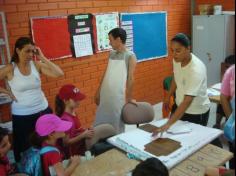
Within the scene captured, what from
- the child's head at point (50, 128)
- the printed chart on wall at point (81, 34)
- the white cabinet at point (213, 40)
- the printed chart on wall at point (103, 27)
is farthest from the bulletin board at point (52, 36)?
the white cabinet at point (213, 40)

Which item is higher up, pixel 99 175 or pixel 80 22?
pixel 80 22

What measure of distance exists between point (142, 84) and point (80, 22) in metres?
1.56

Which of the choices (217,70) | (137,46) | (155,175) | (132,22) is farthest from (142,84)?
(155,175)

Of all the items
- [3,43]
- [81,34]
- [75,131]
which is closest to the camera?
[75,131]

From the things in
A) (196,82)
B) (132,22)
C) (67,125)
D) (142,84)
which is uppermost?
(132,22)

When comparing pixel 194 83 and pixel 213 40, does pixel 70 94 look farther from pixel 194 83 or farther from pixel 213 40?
pixel 213 40

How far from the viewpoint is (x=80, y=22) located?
361 cm

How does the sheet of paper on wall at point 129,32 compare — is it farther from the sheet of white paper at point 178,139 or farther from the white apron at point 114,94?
the sheet of white paper at point 178,139

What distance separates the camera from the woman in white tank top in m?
2.41

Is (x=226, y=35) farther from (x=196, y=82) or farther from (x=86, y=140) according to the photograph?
(x=86, y=140)

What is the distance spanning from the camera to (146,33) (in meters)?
4.51

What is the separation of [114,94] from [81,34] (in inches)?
42.0

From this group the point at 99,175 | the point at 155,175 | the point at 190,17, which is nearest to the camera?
the point at 155,175

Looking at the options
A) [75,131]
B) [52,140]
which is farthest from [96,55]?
[52,140]
